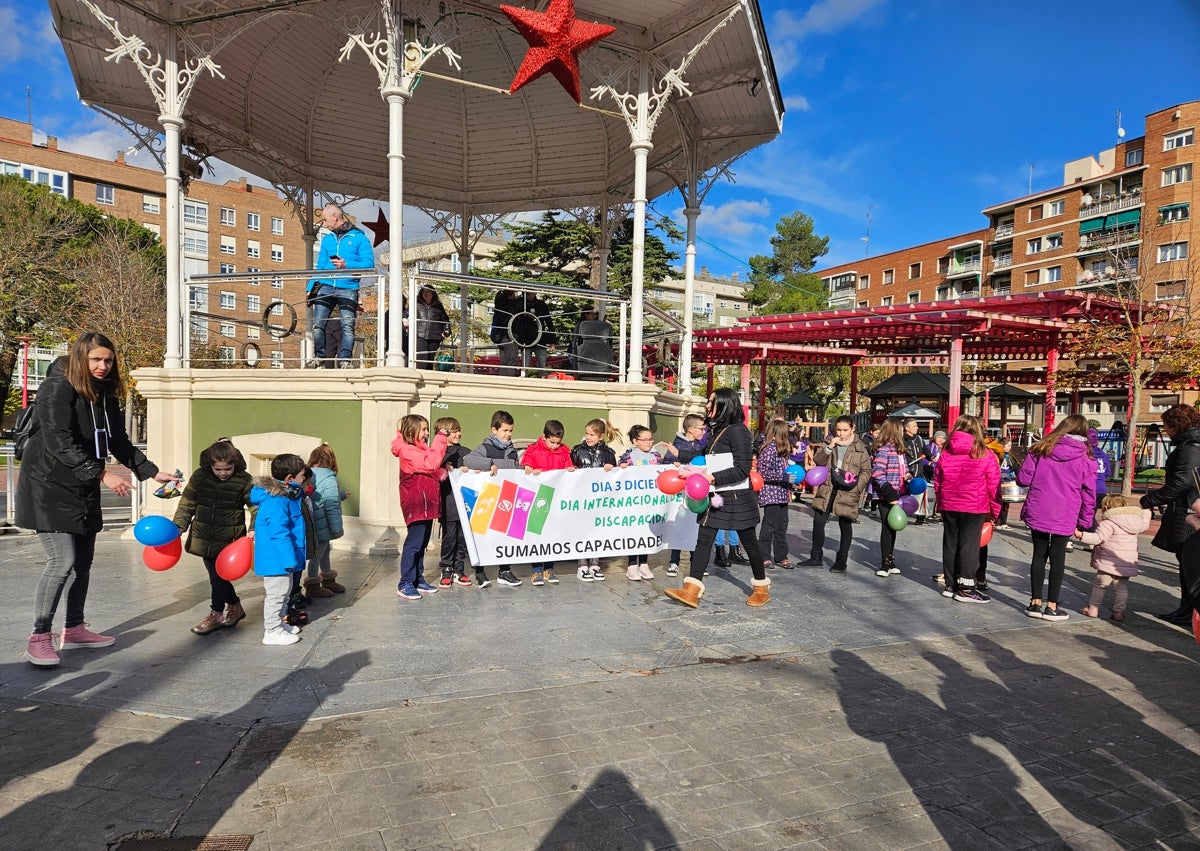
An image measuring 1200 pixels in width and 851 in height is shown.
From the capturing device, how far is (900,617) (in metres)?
6.14

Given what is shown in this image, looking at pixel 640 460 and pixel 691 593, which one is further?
pixel 640 460

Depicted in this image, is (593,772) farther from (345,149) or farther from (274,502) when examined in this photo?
(345,149)

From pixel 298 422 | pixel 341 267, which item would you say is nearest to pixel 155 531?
pixel 298 422

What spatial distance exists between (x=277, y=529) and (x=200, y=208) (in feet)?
214

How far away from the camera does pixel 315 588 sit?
622 cm

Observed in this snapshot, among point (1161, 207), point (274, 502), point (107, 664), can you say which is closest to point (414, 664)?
point (274, 502)

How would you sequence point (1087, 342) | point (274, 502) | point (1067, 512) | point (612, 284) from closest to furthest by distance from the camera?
1. point (274, 502)
2. point (1067, 512)
3. point (1087, 342)
4. point (612, 284)

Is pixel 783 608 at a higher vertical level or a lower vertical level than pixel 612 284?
lower

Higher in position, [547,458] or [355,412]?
[355,412]

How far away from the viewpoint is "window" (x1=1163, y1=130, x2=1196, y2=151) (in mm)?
43322

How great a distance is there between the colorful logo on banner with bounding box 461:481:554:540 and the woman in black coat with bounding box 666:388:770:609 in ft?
5.04

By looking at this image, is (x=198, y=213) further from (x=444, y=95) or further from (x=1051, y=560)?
(x=1051, y=560)

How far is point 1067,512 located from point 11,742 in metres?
7.47

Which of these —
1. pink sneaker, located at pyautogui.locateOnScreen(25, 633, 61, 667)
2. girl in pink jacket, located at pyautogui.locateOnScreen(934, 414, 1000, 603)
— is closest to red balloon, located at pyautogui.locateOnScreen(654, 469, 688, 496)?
girl in pink jacket, located at pyautogui.locateOnScreen(934, 414, 1000, 603)
